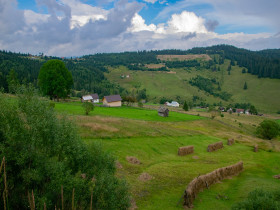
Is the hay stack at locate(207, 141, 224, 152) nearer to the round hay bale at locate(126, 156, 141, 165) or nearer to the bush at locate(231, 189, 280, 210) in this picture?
the round hay bale at locate(126, 156, 141, 165)

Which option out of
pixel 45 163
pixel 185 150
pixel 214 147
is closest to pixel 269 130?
pixel 214 147

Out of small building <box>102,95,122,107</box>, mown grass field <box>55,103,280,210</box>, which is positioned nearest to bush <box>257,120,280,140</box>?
mown grass field <box>55,103,280,210</box>

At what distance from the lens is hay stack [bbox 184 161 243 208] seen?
2733 cm

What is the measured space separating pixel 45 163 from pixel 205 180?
25177 millimetres

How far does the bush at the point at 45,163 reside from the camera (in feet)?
56.5

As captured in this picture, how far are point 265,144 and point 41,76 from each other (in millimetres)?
89928

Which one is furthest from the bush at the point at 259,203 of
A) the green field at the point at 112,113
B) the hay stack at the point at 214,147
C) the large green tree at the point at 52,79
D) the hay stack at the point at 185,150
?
the large green tree at the point at 52,79

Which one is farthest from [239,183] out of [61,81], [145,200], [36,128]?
[61,81]

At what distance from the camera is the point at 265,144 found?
72.1 meters

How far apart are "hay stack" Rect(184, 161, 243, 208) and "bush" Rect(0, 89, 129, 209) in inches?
447

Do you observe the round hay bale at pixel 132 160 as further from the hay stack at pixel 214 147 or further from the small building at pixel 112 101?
the small building at pixel 112 101

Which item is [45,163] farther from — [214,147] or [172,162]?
[214,147]

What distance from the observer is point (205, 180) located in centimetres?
3303

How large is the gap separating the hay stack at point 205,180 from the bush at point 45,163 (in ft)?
37.3
